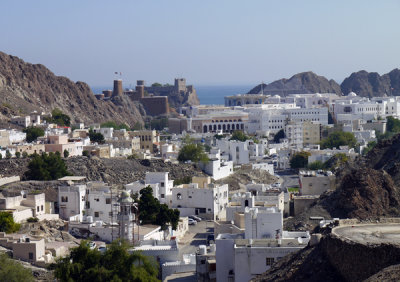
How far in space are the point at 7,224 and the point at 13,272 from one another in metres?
6.62

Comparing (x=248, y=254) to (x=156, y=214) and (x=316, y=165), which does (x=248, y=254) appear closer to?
(x=156, y=214)

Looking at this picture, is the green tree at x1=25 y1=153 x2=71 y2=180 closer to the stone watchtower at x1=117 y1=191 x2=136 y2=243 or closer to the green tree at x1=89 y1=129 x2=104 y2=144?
the stone watchtower at x1=117 y1=191 x2=136 y2=243

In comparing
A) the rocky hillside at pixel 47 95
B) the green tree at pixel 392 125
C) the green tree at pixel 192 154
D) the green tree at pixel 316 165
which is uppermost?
the rocky hillside at pixel 47 95

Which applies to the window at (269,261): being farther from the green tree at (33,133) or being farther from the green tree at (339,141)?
the green tree at (339,141)

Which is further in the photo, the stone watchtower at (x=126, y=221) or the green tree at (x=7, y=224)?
the green tree at (x=7, y=224)

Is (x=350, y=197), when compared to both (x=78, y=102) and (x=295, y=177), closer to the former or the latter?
(x=295, y=177)

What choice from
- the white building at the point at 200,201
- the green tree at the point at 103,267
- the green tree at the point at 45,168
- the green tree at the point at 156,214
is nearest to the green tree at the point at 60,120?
the green tree at the point at 45,168

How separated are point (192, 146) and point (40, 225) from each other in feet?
66.8

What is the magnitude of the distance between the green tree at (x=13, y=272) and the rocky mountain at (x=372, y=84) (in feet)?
384

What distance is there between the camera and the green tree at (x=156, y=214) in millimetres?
31500

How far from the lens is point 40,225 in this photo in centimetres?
3061

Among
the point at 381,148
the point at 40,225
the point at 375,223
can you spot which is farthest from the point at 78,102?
the point at 375,223

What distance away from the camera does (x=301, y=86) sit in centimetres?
13950

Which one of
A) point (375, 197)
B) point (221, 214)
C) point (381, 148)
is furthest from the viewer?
point (381, 148)
